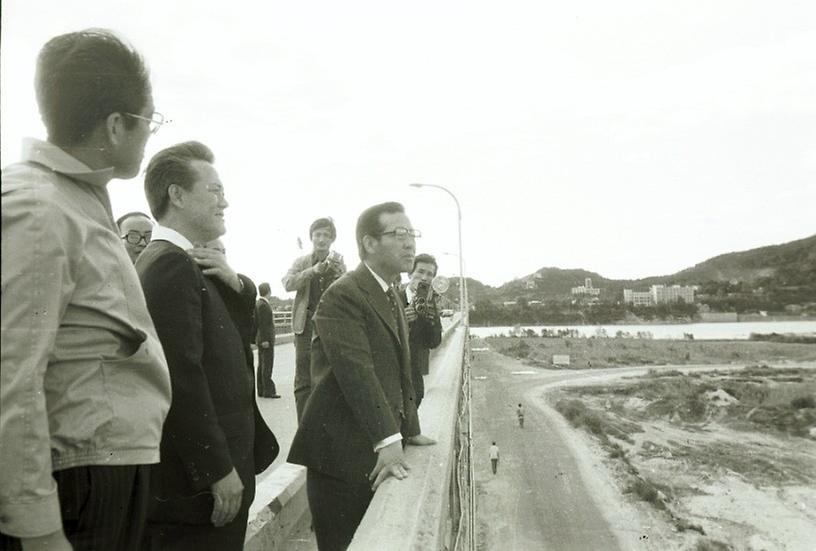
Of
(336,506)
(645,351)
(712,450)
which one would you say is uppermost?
(336,506)

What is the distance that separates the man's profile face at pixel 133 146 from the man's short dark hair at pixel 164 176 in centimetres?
66

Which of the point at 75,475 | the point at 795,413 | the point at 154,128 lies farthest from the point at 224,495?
the point at 795,413

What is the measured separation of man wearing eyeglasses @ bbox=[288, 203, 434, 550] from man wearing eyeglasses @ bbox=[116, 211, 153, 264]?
1003 mm

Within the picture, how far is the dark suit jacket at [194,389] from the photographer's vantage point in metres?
1.84

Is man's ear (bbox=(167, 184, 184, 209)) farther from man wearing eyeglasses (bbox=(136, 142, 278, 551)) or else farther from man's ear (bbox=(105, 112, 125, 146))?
man's ear (bbox=(105, 112, 125, 146))

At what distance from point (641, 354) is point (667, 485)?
69.4m

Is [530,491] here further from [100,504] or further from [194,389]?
[100,504]

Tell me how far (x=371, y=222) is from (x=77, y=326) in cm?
186

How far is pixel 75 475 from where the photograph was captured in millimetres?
1257

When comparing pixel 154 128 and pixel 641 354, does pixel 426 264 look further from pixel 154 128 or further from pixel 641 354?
pixel 641 354

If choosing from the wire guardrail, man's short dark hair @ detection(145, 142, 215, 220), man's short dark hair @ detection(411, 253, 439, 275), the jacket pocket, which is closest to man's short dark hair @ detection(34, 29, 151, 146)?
the jacket pocket

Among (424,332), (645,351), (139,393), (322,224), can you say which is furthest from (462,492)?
(645,351)

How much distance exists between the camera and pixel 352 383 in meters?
2.51

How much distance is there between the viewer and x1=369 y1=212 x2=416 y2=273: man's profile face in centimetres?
298
